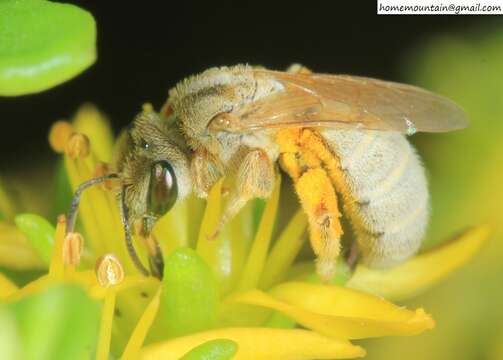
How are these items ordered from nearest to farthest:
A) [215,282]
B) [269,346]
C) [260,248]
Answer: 1. [269,346]
2. [215,282]
3. [260,248]

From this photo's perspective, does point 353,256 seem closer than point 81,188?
No

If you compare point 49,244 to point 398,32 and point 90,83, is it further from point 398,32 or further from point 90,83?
point 398,32

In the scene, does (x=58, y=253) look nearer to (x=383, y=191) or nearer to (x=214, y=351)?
(x=214, y=351)

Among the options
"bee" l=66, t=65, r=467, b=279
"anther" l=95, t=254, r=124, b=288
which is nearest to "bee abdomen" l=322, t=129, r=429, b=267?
"bee" l=66, t=65, r=467, b=279

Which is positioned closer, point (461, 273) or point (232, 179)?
point (232, 179)

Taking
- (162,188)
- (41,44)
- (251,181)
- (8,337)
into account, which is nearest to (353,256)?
(251,181)

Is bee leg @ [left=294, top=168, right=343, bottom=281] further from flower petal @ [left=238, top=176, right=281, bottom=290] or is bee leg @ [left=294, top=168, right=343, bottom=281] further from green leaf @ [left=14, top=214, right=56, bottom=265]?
green leaf @ [left=14, top=214, right=56, bottom=265]

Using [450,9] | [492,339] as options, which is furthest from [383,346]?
[450,9]
